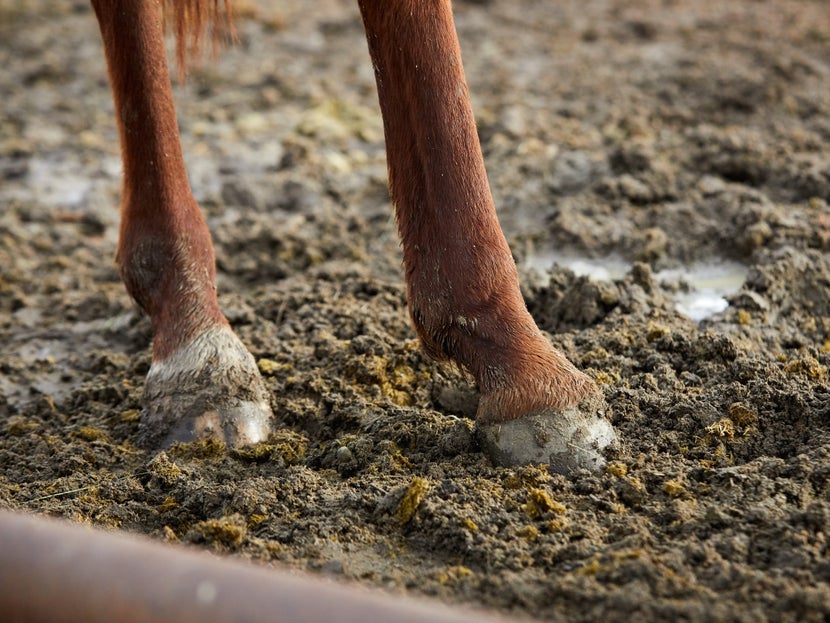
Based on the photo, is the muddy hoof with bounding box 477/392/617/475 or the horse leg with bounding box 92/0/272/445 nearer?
the muddy hoof with bounding box 477/392/617/475

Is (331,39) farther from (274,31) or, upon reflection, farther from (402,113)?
(402,113)

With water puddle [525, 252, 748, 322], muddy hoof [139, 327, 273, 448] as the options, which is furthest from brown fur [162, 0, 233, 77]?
water puddle [525, 252, 748, 322]

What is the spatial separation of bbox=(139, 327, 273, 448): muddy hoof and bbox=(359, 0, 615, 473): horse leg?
50cm

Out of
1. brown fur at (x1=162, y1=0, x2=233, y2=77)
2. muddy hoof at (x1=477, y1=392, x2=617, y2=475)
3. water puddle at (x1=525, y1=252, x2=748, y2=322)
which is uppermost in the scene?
brown fur at (x1=162, y1=0, x2=233, y2=77)

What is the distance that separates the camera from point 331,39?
6273mm

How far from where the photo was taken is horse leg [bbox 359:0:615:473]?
7.07ft

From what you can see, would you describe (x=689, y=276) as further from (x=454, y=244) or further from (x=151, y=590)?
(x=151, y=590)

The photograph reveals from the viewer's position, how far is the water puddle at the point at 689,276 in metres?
3.01

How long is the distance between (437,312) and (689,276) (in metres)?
1.31

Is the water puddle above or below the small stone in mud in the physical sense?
above

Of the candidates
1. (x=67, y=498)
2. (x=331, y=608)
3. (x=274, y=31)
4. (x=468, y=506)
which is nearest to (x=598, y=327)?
(x=468, y=506)

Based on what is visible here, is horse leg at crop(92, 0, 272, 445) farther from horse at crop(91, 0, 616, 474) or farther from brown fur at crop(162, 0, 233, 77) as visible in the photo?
brown fur at crop(162, 0, 233, 77)

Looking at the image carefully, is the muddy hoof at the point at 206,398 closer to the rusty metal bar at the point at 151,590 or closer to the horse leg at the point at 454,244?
the horse leg at the point at 454,244

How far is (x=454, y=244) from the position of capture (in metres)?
2.24
